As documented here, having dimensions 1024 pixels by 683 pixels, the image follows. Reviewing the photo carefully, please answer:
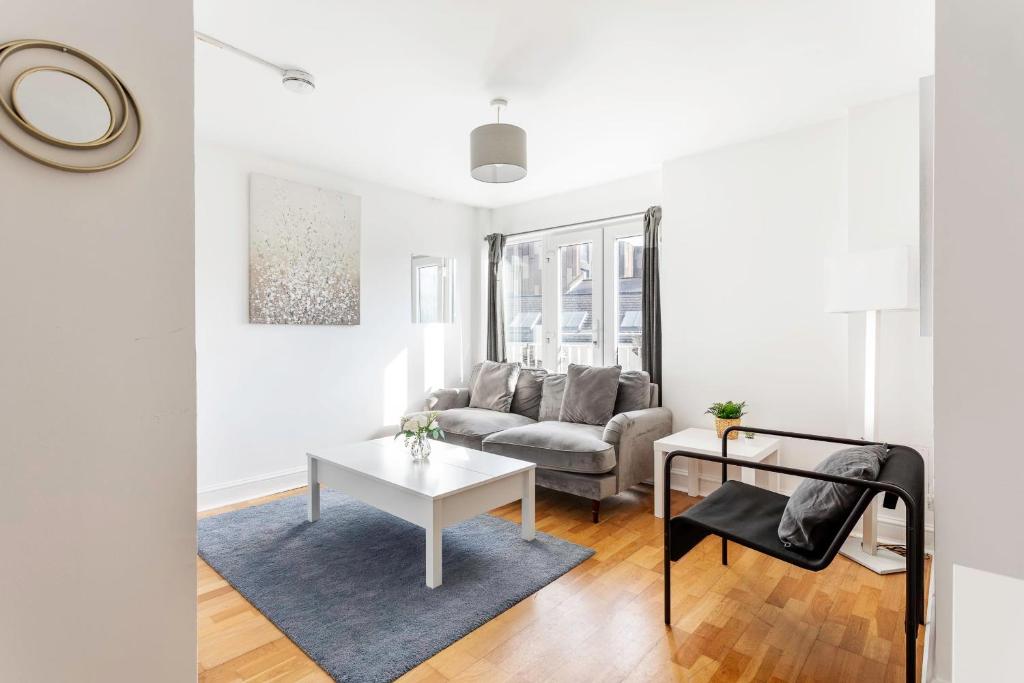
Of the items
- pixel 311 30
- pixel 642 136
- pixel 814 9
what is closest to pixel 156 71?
pixel 311 30

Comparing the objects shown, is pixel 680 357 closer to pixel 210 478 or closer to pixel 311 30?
pixel 311 30

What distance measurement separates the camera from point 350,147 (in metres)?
3.58

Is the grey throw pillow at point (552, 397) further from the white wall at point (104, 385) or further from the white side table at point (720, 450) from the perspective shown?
the white wall at point (104, 385)

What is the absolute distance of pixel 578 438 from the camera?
10.9ft

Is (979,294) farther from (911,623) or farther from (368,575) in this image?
(368,575)

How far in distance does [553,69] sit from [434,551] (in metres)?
2.42

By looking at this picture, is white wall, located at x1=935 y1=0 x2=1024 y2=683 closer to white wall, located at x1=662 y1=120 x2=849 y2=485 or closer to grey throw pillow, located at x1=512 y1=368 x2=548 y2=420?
white wall, located at x1=662 y1=120 x2=849 y2=485

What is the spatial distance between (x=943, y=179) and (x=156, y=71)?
211 centimetres

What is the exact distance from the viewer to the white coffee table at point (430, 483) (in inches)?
93.3

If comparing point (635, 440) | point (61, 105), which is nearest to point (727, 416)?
point (635, 440)

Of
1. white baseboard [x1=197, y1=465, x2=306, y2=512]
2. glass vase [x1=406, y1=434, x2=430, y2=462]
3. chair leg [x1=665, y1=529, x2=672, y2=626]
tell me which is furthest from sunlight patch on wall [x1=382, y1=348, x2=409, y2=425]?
chair leg [x1=665, y1=529, x2=672, y2=626]

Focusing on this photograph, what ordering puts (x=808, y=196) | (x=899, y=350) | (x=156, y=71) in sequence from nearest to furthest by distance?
(x=156, y=71) < (x=899, y=350) < (x=808, y=196)

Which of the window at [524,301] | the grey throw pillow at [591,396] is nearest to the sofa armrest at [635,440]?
the grey throw pillow at [591,396]

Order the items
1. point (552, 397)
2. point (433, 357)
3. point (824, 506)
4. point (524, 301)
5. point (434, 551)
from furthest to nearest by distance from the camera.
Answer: point (524, 301) → point (433, 357) → point (552, 397) → point (434, 551) → point (824, 506)
